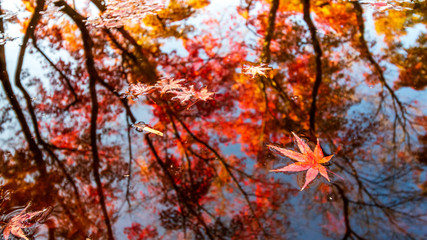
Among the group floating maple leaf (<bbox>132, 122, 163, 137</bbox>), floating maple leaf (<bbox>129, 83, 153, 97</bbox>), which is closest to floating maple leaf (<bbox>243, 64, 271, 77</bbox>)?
floating maple leaf (<bbox>129, 83, 153, 97</bbox>)

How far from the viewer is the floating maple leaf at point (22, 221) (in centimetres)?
136

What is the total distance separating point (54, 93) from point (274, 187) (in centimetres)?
202

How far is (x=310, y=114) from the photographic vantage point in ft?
6.63

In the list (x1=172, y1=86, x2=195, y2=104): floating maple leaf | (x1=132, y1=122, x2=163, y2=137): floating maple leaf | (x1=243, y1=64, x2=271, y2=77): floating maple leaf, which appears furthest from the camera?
(x1=243, y1=64, x2=271, y2=77): floating maple leaf

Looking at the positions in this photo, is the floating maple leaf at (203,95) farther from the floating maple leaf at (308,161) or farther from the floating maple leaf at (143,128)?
the floating maple leaf at (308,161)

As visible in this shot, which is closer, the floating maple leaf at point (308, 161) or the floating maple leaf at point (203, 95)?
the floating maple leaf at point (308, 161)

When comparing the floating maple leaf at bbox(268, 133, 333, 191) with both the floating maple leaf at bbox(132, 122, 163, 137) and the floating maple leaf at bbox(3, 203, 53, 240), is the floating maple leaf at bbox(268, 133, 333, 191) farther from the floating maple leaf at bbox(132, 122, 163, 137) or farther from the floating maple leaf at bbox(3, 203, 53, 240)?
the floating maple leaf at bbox(3, 203, 53, 240)

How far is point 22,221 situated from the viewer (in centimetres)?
141

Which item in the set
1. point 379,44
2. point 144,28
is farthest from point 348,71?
point 144,28

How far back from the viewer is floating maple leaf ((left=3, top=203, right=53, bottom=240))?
136cm

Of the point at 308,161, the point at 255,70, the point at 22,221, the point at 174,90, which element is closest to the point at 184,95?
the point at 174,90

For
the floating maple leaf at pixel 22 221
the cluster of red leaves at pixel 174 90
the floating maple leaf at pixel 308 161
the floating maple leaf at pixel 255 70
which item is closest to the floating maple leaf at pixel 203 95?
the cluster of red leaves at pixel 174 90

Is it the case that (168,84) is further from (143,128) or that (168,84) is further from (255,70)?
(255,70)

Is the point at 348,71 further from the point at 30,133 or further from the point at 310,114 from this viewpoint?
the point at 30,133
